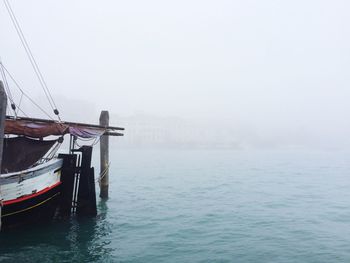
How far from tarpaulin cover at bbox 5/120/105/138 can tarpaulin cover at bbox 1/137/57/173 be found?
76 cm

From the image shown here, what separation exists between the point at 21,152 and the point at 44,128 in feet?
5.75

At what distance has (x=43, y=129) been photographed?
13461 millimetres

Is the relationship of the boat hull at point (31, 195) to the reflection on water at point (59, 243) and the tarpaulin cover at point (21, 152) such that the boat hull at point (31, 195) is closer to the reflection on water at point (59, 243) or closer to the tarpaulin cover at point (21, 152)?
the reflection on water at point (59, 243)

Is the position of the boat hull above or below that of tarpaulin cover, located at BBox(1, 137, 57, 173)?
below

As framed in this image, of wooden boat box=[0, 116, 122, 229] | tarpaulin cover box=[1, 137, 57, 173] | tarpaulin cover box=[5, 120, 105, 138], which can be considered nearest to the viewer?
wooden boat box=[0, 116, 122, 229]

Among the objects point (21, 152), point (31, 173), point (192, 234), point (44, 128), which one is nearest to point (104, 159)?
point (21, 152)

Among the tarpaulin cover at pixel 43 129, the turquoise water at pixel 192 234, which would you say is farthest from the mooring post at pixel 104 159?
the tarpaulin cover at pixel 43 129

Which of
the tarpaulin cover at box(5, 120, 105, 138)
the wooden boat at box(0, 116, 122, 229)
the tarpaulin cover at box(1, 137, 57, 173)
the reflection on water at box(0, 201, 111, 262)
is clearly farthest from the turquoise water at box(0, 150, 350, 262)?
the tarpaulin cover at box(5, 120, 105, 138)

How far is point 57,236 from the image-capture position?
11.7m

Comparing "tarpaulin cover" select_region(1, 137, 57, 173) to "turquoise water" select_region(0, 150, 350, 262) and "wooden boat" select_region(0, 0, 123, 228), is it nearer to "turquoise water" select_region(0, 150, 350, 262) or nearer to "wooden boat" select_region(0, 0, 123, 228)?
"wooden boat" select_region(0, 0, 123, 228)

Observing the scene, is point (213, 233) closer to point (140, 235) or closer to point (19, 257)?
point (140, 235)

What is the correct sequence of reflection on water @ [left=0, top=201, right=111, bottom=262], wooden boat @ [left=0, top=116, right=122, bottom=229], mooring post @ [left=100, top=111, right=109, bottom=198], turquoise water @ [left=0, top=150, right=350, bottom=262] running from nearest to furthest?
reflection on water @ [left=0, top=201, right=111, bottom=262], turquoise water @ [left=0, top=150, right=350, bottom=262], wooden boat @ [left=0, top=116, right=122, bottom=229], mooring post @ [left=100, top=111, right=109, bottom=198]

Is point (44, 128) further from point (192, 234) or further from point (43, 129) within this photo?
A: point (192, 234)

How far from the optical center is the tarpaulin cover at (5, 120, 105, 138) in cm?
1289
